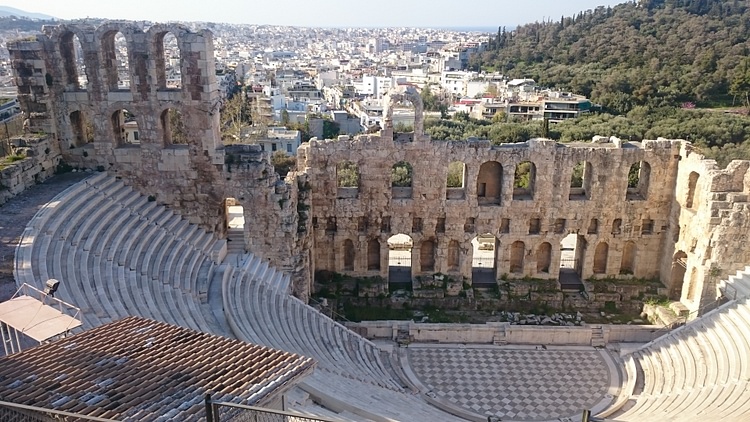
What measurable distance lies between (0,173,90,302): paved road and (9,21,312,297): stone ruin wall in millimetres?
1553

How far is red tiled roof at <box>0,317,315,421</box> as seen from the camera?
21.6 feet

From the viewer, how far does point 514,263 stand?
24375 millimetres

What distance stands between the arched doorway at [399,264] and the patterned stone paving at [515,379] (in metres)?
4.25

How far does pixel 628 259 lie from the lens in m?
24.5

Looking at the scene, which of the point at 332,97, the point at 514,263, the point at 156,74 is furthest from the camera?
the point at 332,97

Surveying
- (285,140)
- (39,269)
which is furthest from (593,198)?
(285,140)

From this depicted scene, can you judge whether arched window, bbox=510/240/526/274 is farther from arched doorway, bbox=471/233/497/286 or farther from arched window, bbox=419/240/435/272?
arched window, bbox=419/240/435/272

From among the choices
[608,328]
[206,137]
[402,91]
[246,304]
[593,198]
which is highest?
[402,91]

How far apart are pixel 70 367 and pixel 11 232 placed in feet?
30.0

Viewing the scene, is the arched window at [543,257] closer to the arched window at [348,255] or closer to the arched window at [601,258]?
the arched window at [601,258]

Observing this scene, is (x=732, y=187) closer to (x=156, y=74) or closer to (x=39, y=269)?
(x=156, y=74)

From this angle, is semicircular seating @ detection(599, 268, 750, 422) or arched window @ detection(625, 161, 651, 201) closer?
semicircular seating @ detection(599, 268, 750, 422)

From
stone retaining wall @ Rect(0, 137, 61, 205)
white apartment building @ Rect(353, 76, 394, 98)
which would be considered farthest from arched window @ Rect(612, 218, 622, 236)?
white apartment building @ Rect(353, 76, 394, 98)

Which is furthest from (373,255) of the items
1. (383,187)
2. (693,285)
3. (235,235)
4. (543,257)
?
(693,285)
